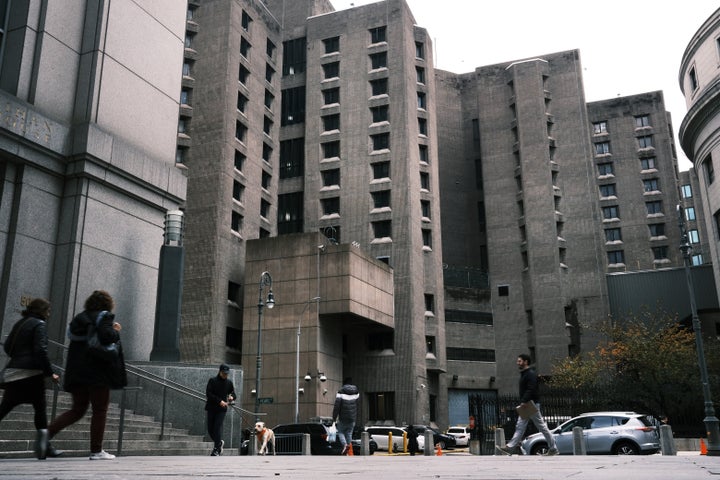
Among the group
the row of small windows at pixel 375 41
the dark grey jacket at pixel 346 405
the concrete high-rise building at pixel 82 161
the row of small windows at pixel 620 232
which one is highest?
the row of small windows at pixel 375 41

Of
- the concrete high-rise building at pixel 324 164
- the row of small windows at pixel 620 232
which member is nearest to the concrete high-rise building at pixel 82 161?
the concrete high-rise building at pixel 324 164

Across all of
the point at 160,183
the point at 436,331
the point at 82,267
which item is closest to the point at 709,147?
the point at 436,331

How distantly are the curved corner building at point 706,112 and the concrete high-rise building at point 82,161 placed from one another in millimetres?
32506

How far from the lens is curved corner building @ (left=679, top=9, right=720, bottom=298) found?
39.3m

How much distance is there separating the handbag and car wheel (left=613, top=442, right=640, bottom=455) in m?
17.5

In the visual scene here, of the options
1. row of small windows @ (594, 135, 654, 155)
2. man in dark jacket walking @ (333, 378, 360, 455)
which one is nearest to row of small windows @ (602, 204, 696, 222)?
row of small windows @ (594, 135, 654, 155)

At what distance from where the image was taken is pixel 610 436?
21156 mm

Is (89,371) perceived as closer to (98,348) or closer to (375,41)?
(98,348)

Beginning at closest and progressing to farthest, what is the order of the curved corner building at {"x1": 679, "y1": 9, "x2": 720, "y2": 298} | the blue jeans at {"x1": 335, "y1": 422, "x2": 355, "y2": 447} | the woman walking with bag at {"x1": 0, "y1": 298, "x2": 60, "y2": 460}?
the woman walking with bag at {"x1": 0, "y1": 298, "x2": 60, "y2": 460}, the blue jeans at {"x1": 335, "y1": 422, "x2": 355, "y2": 447}, the curved corner building at {"x1": 679, "y1": 9, "x2": 720, "y2": 298}

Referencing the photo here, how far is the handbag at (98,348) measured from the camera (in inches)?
326

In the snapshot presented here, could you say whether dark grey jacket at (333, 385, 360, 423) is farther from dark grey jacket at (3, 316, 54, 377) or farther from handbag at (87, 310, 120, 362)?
dark grey jacket at (3, 316, 54, 377)

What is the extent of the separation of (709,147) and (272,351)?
30.9 m

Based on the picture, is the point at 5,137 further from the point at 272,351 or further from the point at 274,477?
the point at 272,351

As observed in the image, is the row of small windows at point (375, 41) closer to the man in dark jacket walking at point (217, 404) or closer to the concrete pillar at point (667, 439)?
the concrete pillar at point (667, 439)
